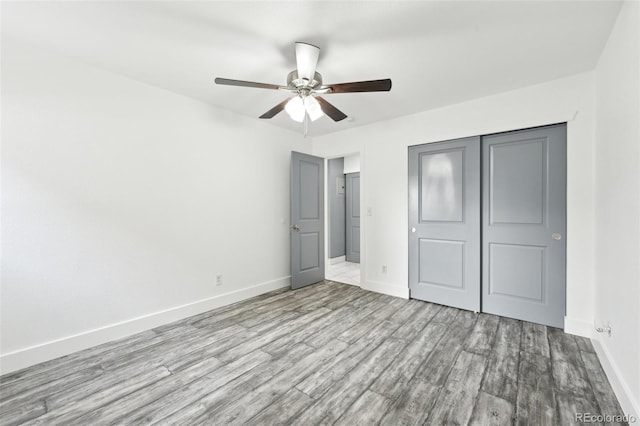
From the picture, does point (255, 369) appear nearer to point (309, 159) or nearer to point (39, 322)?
point (39, 322)

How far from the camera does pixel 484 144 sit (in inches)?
121

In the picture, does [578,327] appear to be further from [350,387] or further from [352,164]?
[352,164]

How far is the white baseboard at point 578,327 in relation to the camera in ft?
8.02

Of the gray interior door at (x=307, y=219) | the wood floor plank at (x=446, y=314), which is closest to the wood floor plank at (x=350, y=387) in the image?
Result: the wood floor plank at (x=446, y=314)

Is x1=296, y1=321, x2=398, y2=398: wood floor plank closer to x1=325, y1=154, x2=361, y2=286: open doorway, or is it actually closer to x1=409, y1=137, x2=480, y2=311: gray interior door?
x1=409, y1=137, x2=480, y2=311: gray interior door

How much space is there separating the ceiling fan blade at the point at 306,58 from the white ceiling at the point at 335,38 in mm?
67

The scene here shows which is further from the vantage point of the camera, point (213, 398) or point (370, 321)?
point (370, 321)

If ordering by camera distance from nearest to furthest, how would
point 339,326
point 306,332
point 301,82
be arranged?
1. point 301,82
2. point 306,332
3. point 339,326

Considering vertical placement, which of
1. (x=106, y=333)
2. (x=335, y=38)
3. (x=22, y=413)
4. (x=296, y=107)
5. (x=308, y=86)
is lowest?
(x=22, y=413)

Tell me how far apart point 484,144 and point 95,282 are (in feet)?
14.1

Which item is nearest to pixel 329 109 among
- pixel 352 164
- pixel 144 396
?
pixel 144 396

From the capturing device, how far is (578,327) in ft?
8.23

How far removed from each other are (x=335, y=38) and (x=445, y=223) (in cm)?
247

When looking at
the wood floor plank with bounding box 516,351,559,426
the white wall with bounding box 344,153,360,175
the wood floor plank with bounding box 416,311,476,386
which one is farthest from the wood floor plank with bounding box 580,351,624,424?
the white wall with bounding box 344,153,360,175
